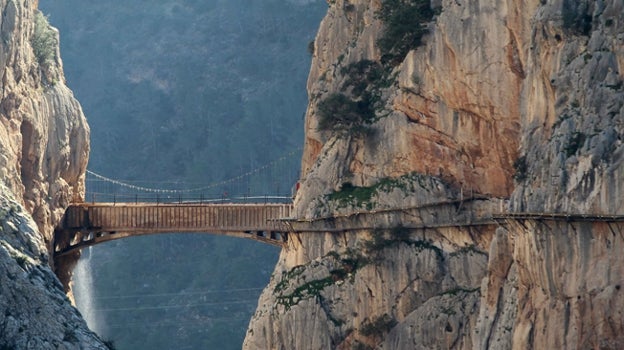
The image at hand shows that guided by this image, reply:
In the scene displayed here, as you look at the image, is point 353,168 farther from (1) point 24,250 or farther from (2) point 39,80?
(1) point 24,250

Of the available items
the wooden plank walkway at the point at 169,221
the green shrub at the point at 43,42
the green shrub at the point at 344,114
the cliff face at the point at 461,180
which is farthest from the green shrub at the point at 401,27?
the green shrub at the point at 43,42

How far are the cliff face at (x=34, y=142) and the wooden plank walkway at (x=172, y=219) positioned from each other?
208 cm

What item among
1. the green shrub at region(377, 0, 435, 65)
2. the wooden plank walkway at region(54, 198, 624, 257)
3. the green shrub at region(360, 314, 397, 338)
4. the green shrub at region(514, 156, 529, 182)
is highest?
the green shrub at region(377, 0, 435, 65)

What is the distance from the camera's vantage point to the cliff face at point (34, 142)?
115062mm

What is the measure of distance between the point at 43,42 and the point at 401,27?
80.2 feet

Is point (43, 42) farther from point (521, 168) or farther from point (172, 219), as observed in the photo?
point (521, 168)

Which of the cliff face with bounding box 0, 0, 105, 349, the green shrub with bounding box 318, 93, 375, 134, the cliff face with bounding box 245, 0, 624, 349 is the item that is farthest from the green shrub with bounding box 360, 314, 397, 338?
the cliff face with bounding box 0, 0, 105, 349

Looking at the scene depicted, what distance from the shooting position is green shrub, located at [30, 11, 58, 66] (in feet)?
489

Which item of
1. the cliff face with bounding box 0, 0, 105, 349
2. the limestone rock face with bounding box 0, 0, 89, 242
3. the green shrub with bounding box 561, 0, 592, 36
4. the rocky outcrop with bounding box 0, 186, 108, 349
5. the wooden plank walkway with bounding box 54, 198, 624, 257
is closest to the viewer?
the rocky outcrop with bounding box 0, 186, 108, 349

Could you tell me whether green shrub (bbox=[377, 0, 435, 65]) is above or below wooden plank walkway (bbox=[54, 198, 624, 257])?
above

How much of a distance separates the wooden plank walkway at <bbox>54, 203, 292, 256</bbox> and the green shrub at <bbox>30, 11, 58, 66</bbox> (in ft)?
31.1

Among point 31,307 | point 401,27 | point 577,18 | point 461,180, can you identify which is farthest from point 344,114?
point 31,307

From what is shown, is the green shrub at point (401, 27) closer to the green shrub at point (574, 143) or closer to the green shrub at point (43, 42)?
the green shrub at point (43, 42)

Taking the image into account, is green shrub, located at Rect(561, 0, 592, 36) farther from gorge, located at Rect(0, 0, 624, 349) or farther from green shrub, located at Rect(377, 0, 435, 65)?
green shrub, located at Rect(377, 0, 435, 65)
